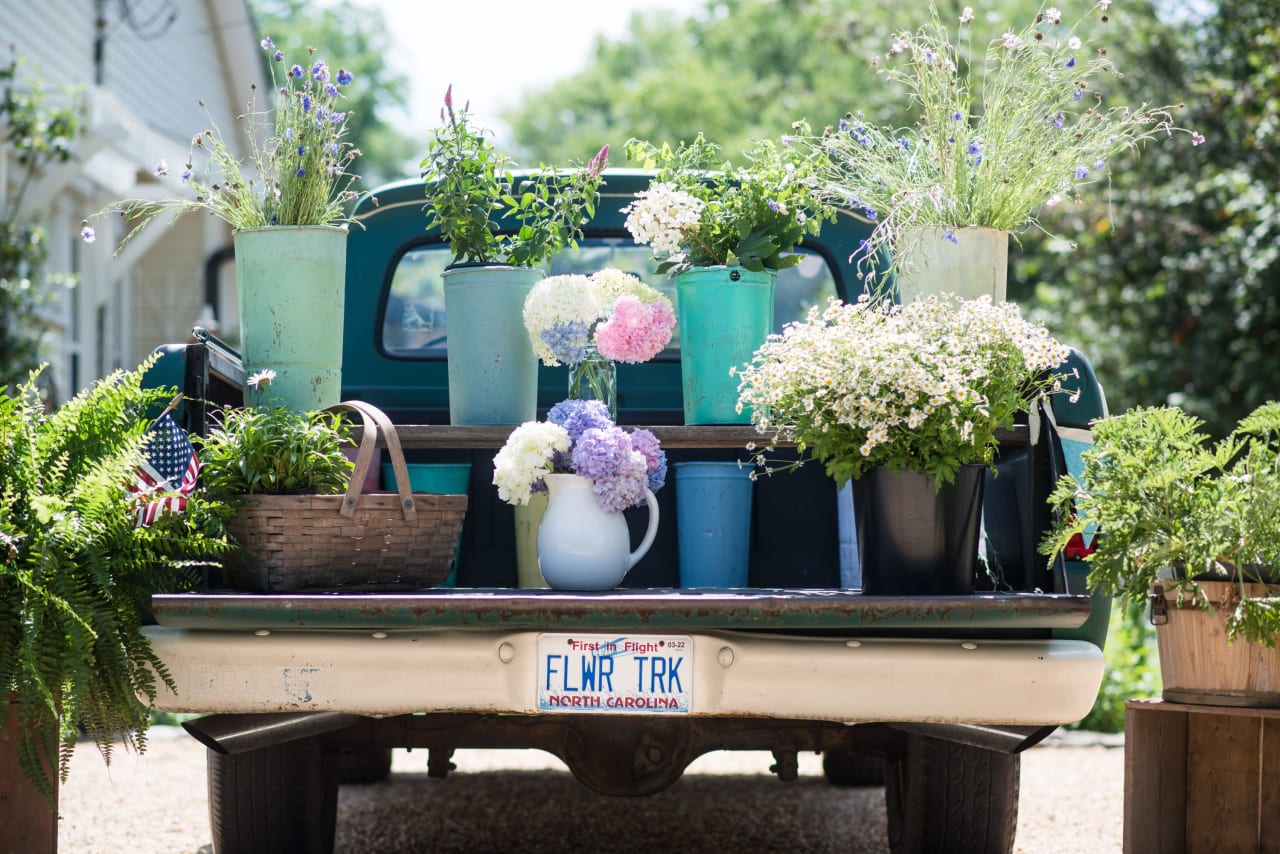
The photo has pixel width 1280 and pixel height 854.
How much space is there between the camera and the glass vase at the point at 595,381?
3.63m

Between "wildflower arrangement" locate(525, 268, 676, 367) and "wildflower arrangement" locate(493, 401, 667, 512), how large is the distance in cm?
27

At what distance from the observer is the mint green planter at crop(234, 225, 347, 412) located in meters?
3.66

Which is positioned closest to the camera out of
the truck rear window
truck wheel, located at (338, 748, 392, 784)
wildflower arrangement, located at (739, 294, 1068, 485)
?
wildflower arrangement, located at (739, 294, 1068, 485)

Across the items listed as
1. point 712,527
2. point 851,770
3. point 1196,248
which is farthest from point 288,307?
point 1196,248

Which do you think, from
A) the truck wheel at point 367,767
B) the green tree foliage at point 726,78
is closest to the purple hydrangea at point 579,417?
the truck wheel at point 367,767

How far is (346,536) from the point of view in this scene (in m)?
3.15

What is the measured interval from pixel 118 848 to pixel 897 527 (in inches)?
109

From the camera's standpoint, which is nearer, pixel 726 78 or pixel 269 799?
pixel 269 799

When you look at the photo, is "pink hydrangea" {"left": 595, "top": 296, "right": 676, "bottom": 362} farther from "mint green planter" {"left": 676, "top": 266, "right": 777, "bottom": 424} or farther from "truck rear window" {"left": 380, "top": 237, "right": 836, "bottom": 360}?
"truck rear window" {"left": 380, "top": 237, "right": 836, "bottom": 360}

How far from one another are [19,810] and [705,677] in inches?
61.2

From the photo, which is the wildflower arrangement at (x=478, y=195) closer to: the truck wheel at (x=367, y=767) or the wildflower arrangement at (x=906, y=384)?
the wildflower arrangement at (x=906, y=384)

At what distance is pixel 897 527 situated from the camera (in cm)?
313

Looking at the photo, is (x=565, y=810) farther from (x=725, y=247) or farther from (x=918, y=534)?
(x=918, y=534)

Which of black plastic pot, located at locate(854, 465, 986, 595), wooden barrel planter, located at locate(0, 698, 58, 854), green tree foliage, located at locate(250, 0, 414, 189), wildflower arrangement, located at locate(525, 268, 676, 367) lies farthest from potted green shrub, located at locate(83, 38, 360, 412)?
green tree foliage, located at locate(250, 0, 414, 189)
